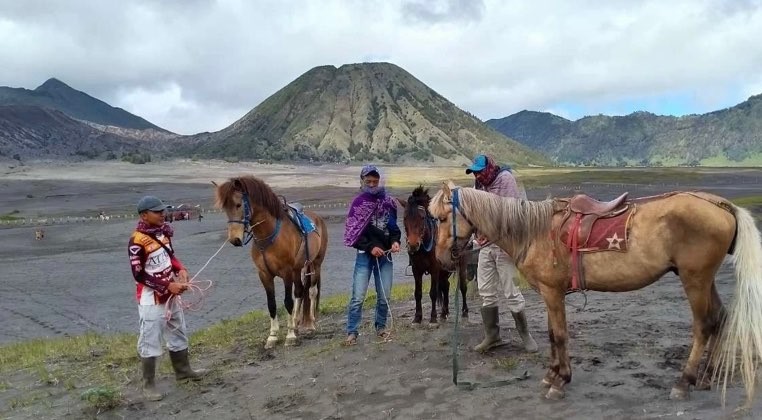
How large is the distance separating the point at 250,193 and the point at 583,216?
4452 mm

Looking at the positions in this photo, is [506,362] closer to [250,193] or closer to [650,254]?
[650,254]

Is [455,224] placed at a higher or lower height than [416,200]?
lower

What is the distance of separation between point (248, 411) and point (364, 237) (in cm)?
266

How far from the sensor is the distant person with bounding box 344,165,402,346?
753 cm

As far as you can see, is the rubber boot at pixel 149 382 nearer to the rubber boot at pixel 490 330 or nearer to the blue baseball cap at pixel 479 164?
the rubber boot at pixel 490 330

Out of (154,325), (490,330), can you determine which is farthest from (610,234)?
(154,325)

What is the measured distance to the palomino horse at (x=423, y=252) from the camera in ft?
24.5

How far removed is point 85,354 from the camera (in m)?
9.02

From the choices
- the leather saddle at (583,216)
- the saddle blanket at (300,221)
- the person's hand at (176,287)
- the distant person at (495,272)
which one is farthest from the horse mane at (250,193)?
the leather saddle at (583,216)

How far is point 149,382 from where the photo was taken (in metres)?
6.52

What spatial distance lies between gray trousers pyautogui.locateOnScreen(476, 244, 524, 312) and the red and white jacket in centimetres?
362

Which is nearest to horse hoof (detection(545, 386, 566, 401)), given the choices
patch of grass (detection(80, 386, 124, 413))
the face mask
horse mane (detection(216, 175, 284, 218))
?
the face mask

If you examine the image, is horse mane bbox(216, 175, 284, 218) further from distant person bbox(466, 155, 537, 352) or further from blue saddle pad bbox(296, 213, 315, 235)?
distant person bbox(466, 155, 537, 352)

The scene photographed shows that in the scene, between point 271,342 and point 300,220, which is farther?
point 300,220
